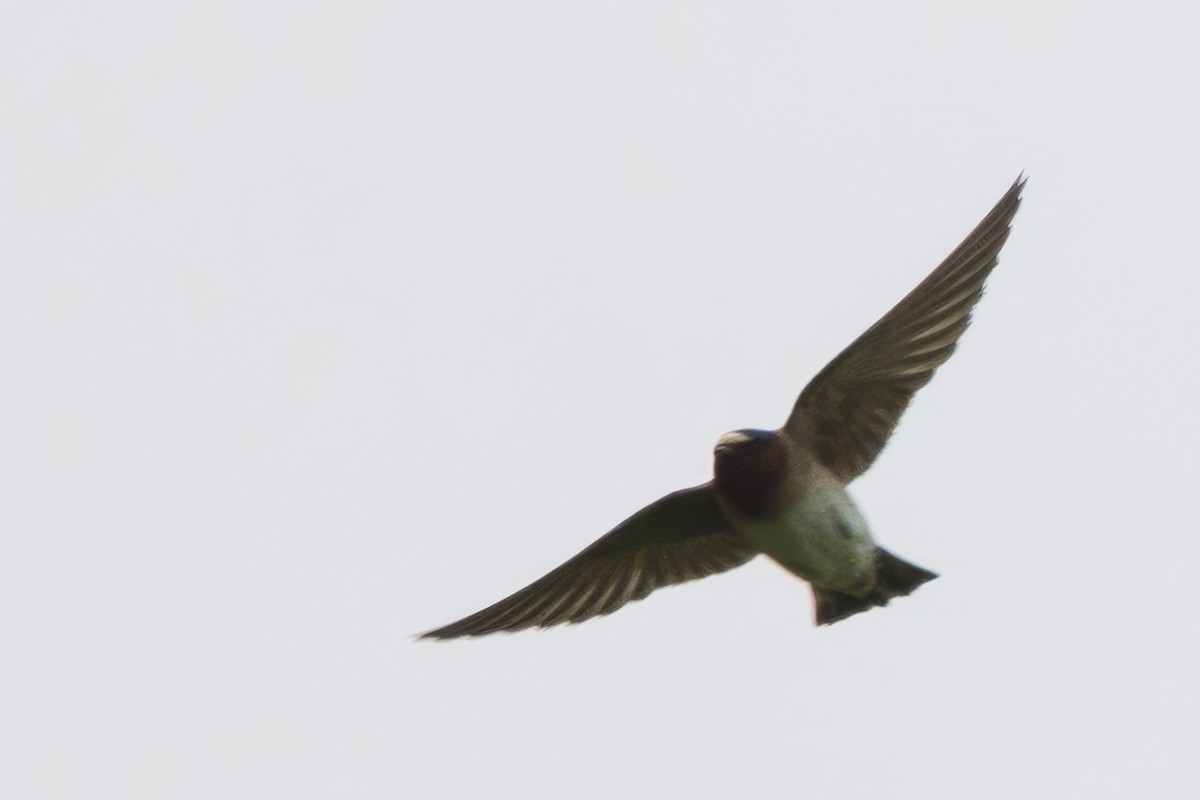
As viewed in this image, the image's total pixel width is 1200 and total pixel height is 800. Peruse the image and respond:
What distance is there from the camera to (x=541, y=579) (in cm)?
1406

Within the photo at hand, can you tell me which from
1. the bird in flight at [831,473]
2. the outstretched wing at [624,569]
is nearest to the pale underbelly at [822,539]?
the bird in flight at [831,473]

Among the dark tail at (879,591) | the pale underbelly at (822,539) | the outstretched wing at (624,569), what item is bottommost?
the dark tail at (879,591)

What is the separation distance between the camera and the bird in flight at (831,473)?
44.2ft

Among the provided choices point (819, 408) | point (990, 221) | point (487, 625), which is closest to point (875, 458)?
point (819, 408)

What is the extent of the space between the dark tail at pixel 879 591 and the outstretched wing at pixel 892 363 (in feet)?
1.62

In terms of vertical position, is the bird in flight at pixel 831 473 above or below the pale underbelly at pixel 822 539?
above

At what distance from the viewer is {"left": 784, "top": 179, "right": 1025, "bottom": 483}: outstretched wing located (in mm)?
13516

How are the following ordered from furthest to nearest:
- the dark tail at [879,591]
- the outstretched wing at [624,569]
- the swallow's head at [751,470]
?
1. the outstretched wing at [624,569]
2. the dark tail at [879,591]
3. the swallow's head at [751,470]

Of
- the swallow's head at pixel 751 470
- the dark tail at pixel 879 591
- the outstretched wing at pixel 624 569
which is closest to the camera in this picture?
the swallow's head at pixel 751 470

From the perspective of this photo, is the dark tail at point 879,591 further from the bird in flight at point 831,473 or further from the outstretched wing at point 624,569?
the outstretched wing at point 624,569

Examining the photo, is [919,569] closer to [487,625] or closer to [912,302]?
[912,302]

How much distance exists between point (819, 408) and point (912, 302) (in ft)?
2.35

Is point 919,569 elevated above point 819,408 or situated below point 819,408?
below

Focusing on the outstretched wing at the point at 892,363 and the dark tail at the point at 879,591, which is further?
the dark tail at the point at 879,591
